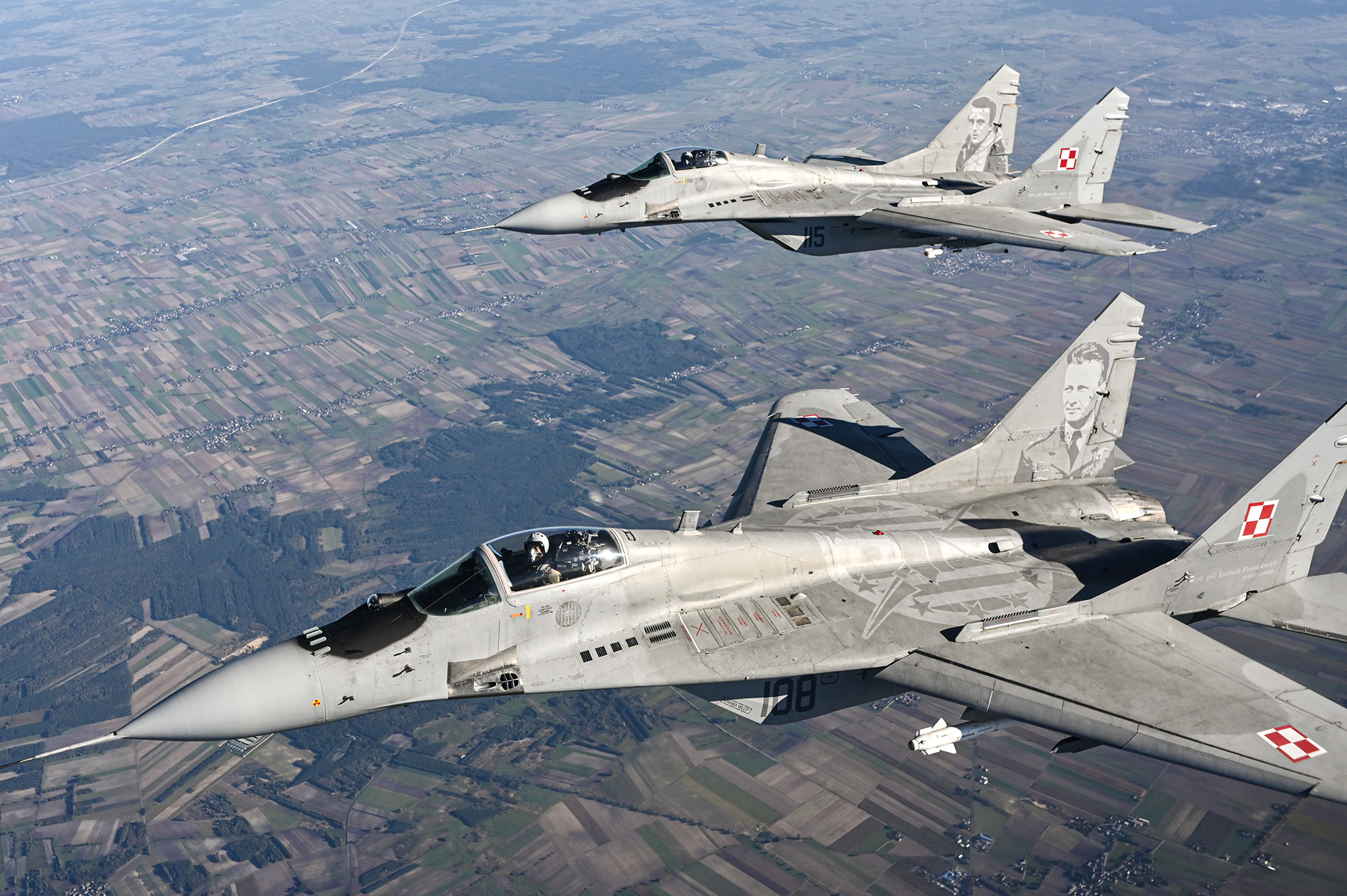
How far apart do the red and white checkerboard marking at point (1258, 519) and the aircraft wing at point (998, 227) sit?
11976 mm

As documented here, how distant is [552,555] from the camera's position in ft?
67.5

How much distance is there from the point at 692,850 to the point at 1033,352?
8571 centimetres

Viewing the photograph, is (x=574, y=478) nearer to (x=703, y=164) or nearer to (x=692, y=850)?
(x=692, y=850)

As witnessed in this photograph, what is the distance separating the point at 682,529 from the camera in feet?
73.9

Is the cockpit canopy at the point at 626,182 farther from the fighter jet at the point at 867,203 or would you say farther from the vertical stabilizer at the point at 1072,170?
the vertical stabilizer at the point at 1072,170

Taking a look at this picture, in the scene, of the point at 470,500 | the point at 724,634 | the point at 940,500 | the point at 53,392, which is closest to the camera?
the point at 724,634

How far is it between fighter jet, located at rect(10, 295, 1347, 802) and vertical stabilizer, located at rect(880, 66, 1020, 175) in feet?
69.4

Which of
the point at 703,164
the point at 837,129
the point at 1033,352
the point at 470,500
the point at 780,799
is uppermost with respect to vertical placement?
the point at 703,164

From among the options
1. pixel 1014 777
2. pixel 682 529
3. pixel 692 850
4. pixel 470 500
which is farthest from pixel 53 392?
pixel 682 529

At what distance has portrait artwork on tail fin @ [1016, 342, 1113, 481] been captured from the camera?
27.3 metres

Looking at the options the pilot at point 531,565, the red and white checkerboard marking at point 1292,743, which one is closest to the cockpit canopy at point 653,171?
the pilot at point 531,565

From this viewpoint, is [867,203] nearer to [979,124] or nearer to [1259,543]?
[979,124]

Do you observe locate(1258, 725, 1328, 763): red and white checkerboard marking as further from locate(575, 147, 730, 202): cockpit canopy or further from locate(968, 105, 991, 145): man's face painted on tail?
locate(968, 105, 991, 145): man's face painted on tail

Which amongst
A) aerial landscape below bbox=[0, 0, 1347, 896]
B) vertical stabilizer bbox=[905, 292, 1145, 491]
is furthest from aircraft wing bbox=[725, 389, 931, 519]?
vertical stabilizer bbox=[905, 292, 1145, 491]
